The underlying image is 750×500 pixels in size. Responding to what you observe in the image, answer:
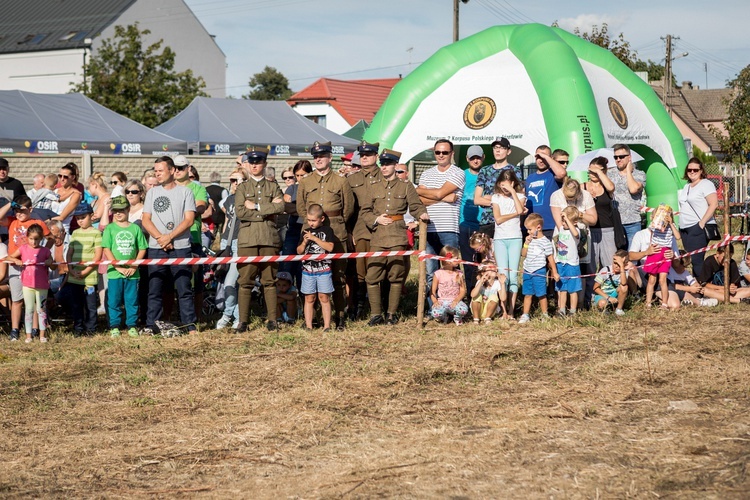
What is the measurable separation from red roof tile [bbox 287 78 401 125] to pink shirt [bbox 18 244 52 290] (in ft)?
166

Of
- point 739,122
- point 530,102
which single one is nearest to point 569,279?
point 530,102

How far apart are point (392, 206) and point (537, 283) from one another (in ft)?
5.88

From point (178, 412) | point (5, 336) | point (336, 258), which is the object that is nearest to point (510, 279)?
point (336, 258)

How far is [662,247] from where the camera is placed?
11.0 meters

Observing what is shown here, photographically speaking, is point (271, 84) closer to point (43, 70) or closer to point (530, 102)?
point (43, 70)

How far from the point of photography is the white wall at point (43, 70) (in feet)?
178

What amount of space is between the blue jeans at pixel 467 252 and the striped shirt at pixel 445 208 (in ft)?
1.17

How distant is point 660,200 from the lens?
1803 centimetres

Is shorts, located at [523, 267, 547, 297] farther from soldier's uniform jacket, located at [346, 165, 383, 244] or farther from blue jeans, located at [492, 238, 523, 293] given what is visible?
soldier's uniform jacket, located at [346, 165, 383, 244]

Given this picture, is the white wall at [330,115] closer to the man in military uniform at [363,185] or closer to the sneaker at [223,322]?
the man in military uniform at [363,185]

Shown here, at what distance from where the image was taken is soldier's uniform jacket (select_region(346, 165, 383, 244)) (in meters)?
10.4

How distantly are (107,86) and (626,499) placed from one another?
124ft

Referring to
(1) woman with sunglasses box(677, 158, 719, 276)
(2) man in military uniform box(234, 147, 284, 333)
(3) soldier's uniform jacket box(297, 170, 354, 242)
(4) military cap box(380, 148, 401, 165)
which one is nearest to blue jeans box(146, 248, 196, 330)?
(2) man in military uniform box(234, 147, 284, 333)

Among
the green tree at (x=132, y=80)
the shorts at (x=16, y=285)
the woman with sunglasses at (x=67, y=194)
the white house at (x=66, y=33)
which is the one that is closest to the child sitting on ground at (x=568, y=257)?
the woman with sunglasses at (x=67, y=194)
